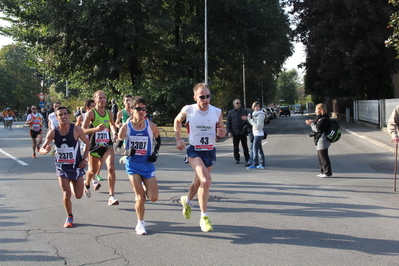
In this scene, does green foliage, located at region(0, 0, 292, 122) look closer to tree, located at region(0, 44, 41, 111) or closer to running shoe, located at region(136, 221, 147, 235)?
running shoe, located at region(136, 221, 147, 235)

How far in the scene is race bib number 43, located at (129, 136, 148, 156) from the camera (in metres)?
5.66

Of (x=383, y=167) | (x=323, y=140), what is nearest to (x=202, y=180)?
(x=323, y=140)

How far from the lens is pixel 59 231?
5.74m

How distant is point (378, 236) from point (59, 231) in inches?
167

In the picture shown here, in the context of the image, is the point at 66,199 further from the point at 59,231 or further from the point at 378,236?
the point at 378,236

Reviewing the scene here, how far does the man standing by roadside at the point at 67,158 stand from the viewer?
19.9 feet

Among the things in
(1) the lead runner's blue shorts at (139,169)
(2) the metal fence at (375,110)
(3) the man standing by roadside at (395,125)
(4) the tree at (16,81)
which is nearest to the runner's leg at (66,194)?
(1) the lead runner's blue shorts at (139,169)

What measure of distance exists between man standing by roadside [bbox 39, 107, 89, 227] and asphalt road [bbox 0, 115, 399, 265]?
50 centimetres

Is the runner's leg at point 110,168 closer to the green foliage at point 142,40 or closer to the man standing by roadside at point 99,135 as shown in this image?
the man standing by roadside at point 99,135

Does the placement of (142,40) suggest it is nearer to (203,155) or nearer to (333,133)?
(333,133)

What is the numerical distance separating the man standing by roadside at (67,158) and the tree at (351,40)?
83.9 ft

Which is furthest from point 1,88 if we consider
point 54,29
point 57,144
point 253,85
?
point 57,144

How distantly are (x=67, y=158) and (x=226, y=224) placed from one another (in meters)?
2.50

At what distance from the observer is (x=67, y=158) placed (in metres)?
6.09
